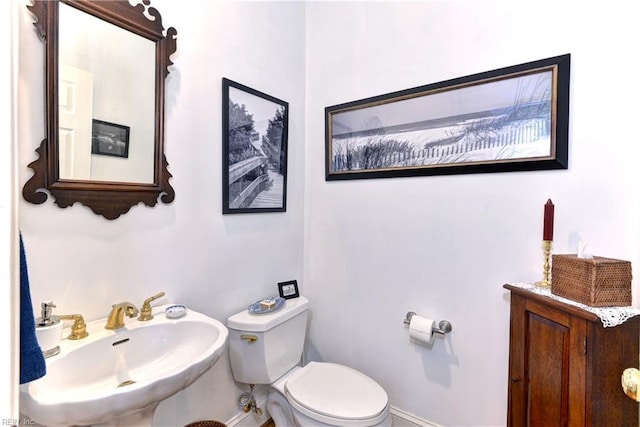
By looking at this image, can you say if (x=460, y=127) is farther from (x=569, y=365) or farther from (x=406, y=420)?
(x=406, y=420)

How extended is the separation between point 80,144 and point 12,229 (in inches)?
28.3

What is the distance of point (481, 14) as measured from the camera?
1.37 metres

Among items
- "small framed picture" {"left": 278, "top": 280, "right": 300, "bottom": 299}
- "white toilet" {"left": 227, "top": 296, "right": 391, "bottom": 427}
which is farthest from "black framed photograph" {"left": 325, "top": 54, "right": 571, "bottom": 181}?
"white toilet" {"left": 227, "top": 296, "right": 391, "bottom": 427}

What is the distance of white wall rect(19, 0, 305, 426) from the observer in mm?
972

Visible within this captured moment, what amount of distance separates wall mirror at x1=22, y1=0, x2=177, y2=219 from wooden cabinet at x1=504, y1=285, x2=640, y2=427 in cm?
151

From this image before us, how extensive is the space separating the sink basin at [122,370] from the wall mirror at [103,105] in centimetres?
44

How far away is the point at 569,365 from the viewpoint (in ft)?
3.16

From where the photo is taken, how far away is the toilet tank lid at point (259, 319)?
1.42 m

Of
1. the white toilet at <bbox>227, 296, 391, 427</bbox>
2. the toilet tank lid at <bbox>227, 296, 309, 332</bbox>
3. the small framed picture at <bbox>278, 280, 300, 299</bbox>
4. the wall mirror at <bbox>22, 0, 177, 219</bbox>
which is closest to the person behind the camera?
the wall mirror at <bbox>22, 0, 177, 219</bbox>

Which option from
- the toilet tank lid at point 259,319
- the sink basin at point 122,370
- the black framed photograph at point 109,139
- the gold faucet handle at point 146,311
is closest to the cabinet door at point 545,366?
the toilet tank lid at point 259,319

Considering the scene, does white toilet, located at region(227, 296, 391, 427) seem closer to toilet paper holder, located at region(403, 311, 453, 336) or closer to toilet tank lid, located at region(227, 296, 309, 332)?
toilet tank lid, located at region(227, 296, 309, 332)

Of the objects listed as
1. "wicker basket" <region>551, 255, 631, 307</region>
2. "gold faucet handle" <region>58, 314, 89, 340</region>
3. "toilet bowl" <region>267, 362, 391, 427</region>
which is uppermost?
"wicker basket" <region>551, 255, 631, 307</region>

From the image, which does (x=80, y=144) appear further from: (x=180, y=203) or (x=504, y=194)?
(x=504, y=194)
